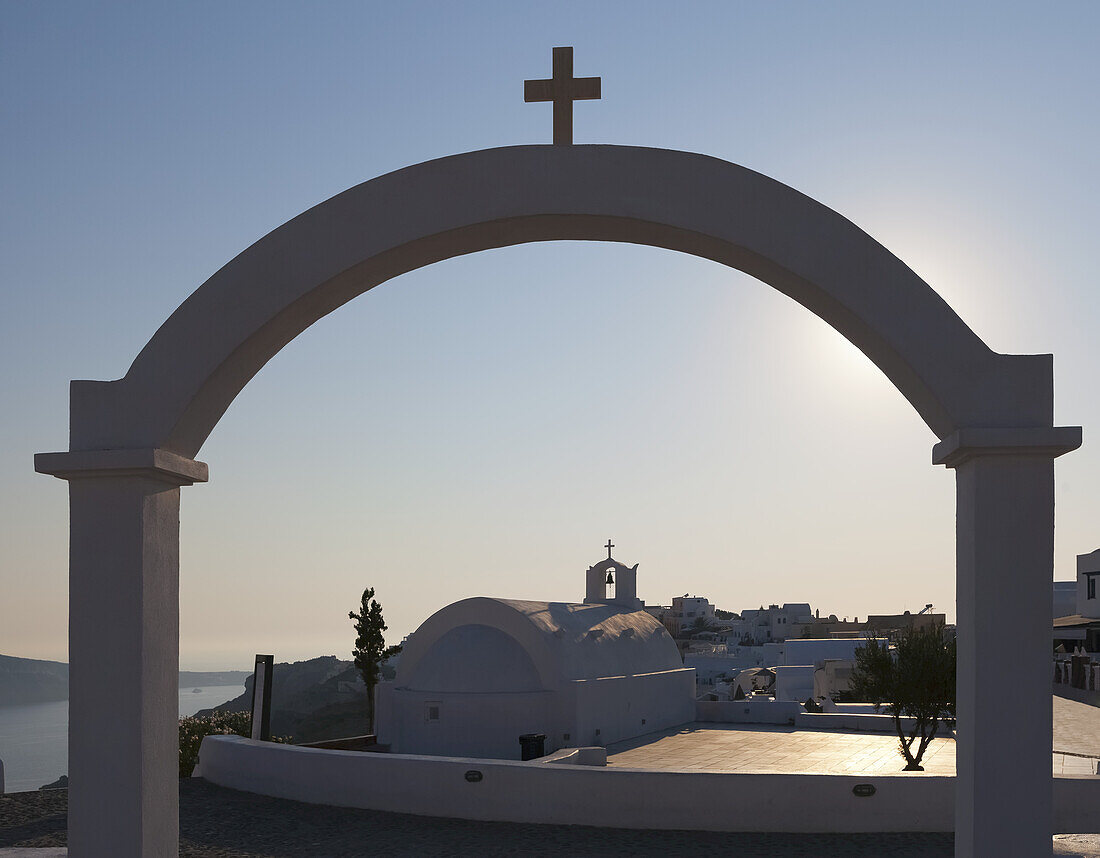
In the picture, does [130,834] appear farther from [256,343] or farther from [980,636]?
[980,636]

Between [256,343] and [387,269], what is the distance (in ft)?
A: 3.12

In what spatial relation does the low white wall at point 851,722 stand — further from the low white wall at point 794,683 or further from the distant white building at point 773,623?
the distant white building at point 773,623

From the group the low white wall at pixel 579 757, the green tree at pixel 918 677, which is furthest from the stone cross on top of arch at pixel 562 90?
the green tree at pixel 918 677

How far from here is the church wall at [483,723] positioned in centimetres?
2225

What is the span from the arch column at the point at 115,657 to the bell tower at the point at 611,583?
25.2m

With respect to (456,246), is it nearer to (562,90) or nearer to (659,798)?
(562,90)

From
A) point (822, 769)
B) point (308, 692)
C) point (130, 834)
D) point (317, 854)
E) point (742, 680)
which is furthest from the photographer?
point (308, 692)

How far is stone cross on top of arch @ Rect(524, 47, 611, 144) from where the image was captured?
6453mm

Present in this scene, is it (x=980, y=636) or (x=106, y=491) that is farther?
(x=106, y=491)

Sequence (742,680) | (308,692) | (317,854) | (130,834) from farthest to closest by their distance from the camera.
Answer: (308,692), (742,680), (317,854), (130,834)

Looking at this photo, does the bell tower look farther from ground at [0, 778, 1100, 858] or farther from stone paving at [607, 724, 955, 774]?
ground at [0, 778, 1100, 858]

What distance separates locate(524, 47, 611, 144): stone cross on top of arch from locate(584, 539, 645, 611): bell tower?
83.5 feet

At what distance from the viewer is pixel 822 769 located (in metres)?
18.4

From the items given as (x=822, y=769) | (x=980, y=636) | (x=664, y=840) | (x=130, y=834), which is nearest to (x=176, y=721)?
(x=130, y=834)
